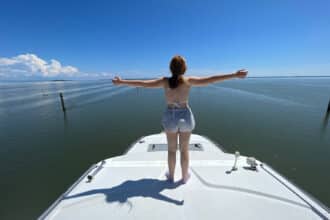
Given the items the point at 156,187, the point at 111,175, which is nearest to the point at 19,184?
the point at 111,175

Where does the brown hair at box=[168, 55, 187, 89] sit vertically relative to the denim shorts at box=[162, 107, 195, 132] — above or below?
above

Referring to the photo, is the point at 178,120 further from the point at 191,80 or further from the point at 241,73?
the point at 241,73

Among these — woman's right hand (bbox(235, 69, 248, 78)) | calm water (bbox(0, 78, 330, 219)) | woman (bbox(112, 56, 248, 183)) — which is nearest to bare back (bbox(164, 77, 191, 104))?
woman (bbox(112, 56, 248, 183))

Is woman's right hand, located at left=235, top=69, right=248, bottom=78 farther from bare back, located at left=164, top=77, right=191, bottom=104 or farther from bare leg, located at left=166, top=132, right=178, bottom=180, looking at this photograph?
bare leg, located at left=166, top=132, right=178, bottom=180

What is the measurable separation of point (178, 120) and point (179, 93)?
0.38 m

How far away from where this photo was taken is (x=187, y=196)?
2.15 metres

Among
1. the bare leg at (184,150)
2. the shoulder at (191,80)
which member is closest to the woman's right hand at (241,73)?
the shoulder at (191,80)

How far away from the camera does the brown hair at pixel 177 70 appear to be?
2.22m

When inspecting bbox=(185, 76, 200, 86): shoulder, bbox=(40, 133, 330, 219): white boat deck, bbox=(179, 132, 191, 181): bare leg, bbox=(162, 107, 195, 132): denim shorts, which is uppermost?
bbox=(185, 76, 200, 86): shoulder

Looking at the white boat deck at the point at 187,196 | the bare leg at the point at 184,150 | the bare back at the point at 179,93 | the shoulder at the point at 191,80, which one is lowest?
the white boat deck at the point at 187,196

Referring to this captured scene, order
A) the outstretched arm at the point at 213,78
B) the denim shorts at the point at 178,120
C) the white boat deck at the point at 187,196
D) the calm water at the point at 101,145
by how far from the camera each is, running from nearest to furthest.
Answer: the white boat deck at the point at 187,196 < the outstretched arm at the point at 213,78 < the denim shorts at the point at 178,120 < the calm water at the point at 101,145

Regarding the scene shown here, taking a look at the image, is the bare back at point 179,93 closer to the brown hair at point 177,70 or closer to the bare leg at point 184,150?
the brown hair at point 177,70

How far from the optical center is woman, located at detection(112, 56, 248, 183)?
2229 mm

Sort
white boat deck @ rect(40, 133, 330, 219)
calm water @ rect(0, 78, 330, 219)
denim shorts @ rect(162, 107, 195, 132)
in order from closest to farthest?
white boat deck @ rect(40, 133, 330, 219), denim shorts @ rect(162, 107, 195, 132), calm water @ rect(0, 78, 330, 219)
